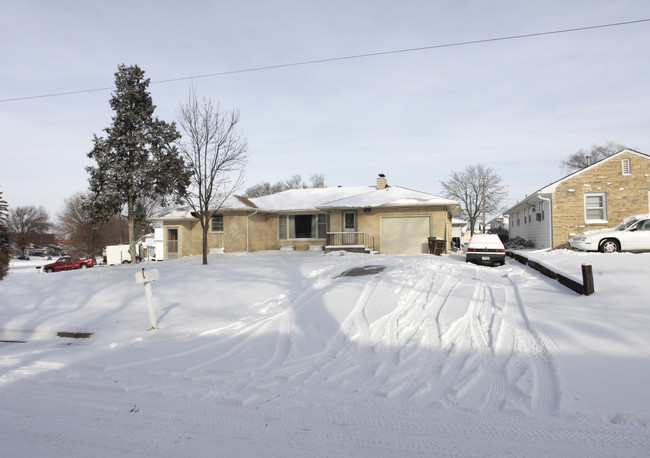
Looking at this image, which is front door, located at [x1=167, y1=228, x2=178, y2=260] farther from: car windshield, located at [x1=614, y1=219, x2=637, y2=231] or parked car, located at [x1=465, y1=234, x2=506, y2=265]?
car windshield, located at [x1=614, y1=219, x2=637, y2=231]

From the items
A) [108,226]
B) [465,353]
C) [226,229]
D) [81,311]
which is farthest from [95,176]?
[108,226]

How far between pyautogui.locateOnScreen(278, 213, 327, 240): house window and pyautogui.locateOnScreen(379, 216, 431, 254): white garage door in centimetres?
402

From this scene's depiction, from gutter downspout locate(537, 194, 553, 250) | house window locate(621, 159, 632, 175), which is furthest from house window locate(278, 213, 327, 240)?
house window locate(621, 159, 632, 175)

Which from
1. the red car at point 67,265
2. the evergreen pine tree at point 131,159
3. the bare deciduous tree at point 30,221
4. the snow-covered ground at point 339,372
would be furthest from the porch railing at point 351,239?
the bare deciduous tree at point 30,221

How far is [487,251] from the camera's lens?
1722cm

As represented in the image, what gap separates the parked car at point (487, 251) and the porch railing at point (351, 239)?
6.38 m

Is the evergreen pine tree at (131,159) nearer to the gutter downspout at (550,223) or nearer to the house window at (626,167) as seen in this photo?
the gutter downspout at (550,223)

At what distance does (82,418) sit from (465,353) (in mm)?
4877

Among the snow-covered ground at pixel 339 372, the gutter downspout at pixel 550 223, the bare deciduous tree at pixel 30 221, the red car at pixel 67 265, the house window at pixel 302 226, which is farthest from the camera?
the bare deciduous tree at pixel 30 221

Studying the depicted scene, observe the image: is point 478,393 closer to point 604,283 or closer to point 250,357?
point 250,357

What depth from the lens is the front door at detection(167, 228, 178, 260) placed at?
2567cm

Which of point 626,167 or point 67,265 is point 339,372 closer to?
point 626,167

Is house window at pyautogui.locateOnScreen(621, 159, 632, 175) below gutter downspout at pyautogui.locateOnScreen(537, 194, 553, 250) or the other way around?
the other way around

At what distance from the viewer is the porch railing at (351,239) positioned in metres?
22.9
